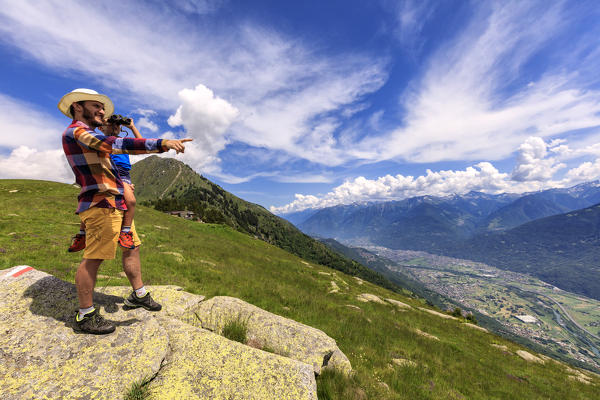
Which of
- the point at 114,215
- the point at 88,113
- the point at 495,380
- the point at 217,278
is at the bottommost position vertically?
the point at 495,380

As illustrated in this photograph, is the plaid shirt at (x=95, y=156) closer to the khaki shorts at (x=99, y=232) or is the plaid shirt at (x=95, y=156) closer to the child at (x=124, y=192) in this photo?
the khaki shorts at (x=99, y=232)

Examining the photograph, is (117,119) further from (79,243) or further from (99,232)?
(79,243)

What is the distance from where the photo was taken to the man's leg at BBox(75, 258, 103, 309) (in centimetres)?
415

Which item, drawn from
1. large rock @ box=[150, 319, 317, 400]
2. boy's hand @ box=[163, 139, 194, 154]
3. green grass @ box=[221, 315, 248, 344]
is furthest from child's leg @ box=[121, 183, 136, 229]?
green grass @ box=[221, 315, 248, 344]

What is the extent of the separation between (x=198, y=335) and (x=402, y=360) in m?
7.78

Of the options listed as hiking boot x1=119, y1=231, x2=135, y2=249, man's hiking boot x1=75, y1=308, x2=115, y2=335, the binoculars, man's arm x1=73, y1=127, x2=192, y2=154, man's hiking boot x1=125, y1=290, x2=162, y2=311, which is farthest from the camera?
man's hiking boot x1=125, y1=290, x2=162, y2=311

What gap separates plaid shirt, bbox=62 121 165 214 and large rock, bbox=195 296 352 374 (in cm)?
379

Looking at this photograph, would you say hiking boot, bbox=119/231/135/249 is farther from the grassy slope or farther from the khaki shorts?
the grassy slope

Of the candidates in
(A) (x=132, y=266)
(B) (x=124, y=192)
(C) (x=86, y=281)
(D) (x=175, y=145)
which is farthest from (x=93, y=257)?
(D) (x=175, y=145)

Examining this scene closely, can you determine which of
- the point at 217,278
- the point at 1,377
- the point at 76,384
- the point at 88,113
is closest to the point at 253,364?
the point at 76,384

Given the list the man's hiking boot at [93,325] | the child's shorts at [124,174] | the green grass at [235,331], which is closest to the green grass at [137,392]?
the man's hiking boot at [93,325]

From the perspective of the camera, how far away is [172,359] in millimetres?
4109

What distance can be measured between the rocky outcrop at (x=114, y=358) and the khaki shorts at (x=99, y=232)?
1.20 meters

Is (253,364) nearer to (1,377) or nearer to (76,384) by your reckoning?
(76,384)
